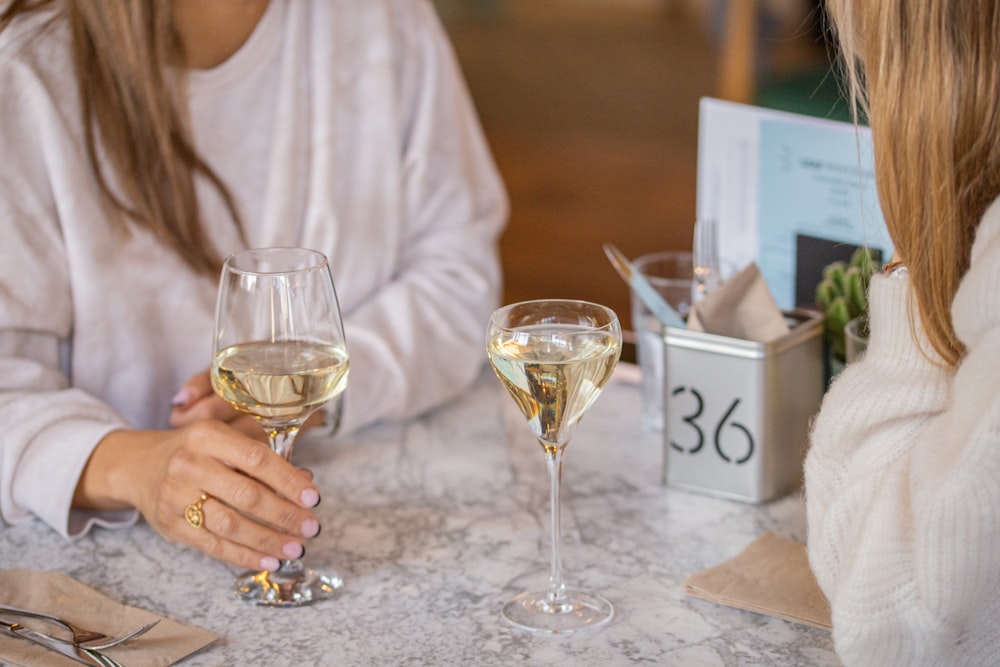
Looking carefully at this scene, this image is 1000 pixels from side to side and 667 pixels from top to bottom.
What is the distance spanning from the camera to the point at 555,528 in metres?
0.94

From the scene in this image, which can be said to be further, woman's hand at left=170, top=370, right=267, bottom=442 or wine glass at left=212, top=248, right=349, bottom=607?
woman's hand at left=170, top=370, right=267, bottom=442

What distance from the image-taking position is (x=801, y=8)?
5.96 metres

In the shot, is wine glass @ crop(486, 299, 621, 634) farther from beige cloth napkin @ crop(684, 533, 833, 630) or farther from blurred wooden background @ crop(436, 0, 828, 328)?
blurred wooden background @ crop(436, 0, 828, 328)

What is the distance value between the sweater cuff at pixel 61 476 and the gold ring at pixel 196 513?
0.11 m

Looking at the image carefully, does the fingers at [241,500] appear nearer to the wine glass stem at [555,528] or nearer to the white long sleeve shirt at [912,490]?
the wine glass stem at [555,528]

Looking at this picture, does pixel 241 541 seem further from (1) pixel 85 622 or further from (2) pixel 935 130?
(2) pixel 935 130

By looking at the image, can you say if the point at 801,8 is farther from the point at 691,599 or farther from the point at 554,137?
the point at 691,599

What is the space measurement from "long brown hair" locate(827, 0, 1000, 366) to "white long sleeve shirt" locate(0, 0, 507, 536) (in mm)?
633

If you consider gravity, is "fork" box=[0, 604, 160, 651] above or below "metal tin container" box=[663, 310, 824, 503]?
below

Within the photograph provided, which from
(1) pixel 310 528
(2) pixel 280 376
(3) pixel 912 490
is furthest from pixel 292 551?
(3) pixel 912 490

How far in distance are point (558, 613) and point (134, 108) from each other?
0.73 meters

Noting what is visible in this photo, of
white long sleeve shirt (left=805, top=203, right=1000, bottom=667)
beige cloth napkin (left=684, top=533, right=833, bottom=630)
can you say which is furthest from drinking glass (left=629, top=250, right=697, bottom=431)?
white long sleeve shirt (left=805, top=203, right=1000, bottom=667)

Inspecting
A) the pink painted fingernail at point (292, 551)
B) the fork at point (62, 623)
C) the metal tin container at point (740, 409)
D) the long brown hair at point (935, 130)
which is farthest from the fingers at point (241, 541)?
the long brown hair at point (935, 130)

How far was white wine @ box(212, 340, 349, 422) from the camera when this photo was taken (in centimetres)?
98
